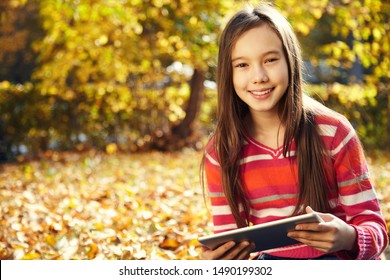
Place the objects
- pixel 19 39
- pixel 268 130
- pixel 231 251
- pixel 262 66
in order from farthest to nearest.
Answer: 1. pixel 19 39
2. pixel 268 130
3. pixel 262 66
4. pixel 231 251

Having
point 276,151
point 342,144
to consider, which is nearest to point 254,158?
point 276,151

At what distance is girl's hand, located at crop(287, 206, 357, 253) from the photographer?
171 centimetres

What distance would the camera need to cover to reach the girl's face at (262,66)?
197 centimetres

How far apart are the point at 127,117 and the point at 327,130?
6.94 metres

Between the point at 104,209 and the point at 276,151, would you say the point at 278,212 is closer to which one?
the point at 276,151

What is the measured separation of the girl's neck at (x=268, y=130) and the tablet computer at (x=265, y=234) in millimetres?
340

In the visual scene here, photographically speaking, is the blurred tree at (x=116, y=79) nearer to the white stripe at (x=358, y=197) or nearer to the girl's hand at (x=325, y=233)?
the white stripe at (x=358, y=197)

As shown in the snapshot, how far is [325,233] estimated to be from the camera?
68.0 inches

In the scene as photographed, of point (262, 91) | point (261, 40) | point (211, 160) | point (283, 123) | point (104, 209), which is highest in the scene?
point (261, 40)

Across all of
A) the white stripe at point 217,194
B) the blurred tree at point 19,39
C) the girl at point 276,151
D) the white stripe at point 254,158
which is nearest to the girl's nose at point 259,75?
the girl at point 276,151

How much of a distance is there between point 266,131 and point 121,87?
6.96m

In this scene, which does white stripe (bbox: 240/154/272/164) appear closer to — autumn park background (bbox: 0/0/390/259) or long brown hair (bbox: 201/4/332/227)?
long brown hair (bbox: 201/4/332/227)
